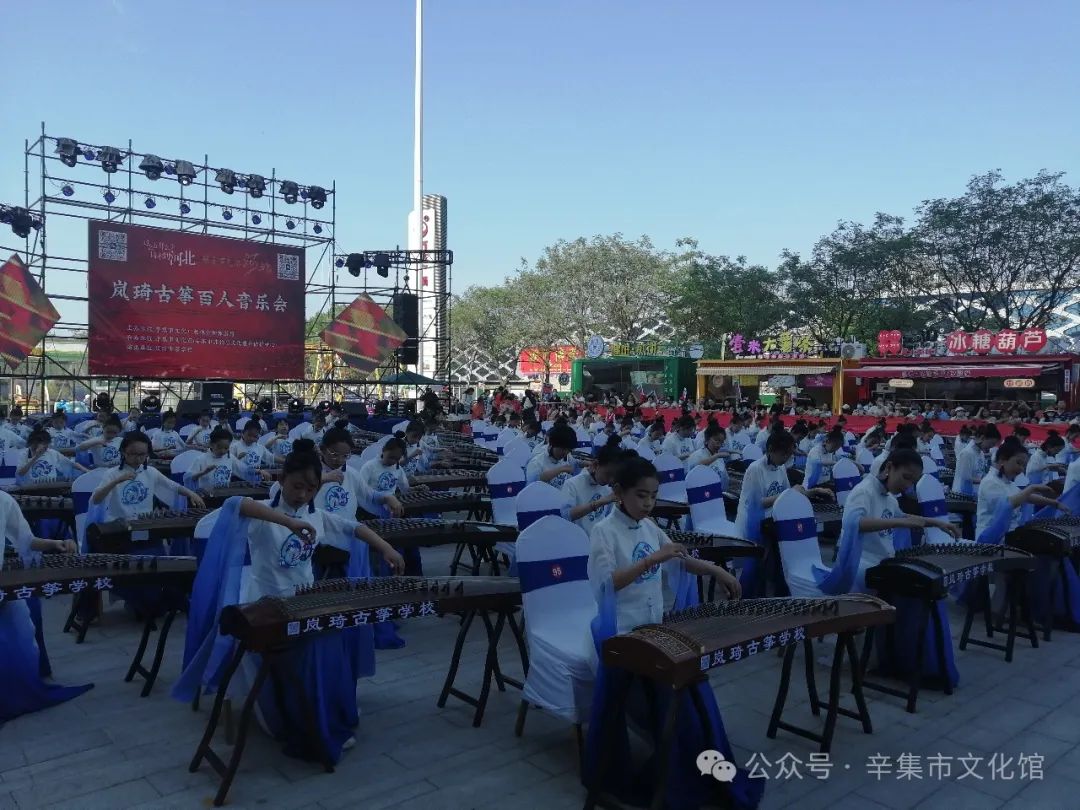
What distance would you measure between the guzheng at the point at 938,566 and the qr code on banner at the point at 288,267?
18.5m

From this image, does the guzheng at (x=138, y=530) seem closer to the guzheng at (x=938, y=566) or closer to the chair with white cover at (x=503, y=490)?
the chair with white cover at (x=503, y=490)

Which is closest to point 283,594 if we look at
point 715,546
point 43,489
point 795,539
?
point 715,546

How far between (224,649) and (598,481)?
2634mm

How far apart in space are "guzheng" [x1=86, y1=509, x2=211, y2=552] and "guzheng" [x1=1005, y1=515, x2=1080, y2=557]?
230 inches

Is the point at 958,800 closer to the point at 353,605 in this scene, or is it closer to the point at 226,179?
the point at 353,605

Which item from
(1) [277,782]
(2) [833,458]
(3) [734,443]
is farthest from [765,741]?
(3) [734,443]

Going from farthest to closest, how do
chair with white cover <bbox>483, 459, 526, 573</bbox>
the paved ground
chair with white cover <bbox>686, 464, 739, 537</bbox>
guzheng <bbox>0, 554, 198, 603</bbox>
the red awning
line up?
1. the red awning
2. chair with white cover <bbox>483, 459, 526, 573</bbox>
3. chair with white cover <bbox>686, 464, 739, 537</bbox>
4. guzheng <bbox>0, 554, 198, 603</bbox>
5. the paved ground

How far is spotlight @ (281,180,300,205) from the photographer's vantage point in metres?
21.3

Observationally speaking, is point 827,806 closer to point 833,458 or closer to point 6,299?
point 833,458

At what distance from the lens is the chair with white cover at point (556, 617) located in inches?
150

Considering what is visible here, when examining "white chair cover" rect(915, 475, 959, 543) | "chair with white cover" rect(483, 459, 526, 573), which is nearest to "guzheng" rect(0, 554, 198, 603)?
"chair with white cover" rect(483, 459, 526, 573)

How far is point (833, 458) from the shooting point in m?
9.23

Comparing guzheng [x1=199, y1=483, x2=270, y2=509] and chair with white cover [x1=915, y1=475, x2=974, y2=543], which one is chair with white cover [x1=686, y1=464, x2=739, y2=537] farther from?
guzheng [x1=199, y1=483, x2=270, y2=509]

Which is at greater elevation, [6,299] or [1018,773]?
[6,299]
